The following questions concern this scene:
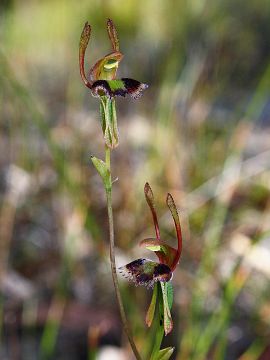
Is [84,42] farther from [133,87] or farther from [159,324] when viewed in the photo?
[159,324]

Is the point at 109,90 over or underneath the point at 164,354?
over

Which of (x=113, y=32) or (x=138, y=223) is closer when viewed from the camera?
(x=113, y=32)

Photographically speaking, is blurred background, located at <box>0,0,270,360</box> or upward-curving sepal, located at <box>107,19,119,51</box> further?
blurred background, located at <box>0,0,270,360</box>

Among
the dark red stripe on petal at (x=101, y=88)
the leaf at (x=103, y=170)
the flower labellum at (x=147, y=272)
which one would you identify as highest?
the dark red stripe on petal at (x=101, y=88)

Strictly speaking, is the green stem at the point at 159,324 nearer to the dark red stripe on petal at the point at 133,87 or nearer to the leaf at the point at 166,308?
the leaf at the point at 166,308

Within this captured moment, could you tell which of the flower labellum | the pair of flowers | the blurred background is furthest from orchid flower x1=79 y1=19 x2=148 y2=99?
the blurred background

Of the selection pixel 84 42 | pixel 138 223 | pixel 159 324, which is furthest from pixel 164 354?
pixel 138 223

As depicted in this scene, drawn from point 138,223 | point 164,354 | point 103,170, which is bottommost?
point 164,354

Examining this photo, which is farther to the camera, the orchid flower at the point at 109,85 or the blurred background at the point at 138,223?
the blurred background at the point at 138,223

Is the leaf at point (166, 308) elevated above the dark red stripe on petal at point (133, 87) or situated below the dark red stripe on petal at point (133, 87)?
below

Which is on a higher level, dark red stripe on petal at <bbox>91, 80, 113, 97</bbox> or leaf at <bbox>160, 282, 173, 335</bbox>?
dark red stripe on petal at <bbox>91, 80, 113, 97</bbox>

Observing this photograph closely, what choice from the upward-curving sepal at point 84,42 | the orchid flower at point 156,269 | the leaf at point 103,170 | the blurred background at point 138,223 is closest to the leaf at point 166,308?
the orchid flower at point 156,269

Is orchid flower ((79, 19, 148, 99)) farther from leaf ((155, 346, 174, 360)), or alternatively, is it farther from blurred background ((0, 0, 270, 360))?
blurred background ((0, 0, 270, 360))

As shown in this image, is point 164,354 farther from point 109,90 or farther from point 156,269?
point 109,90
